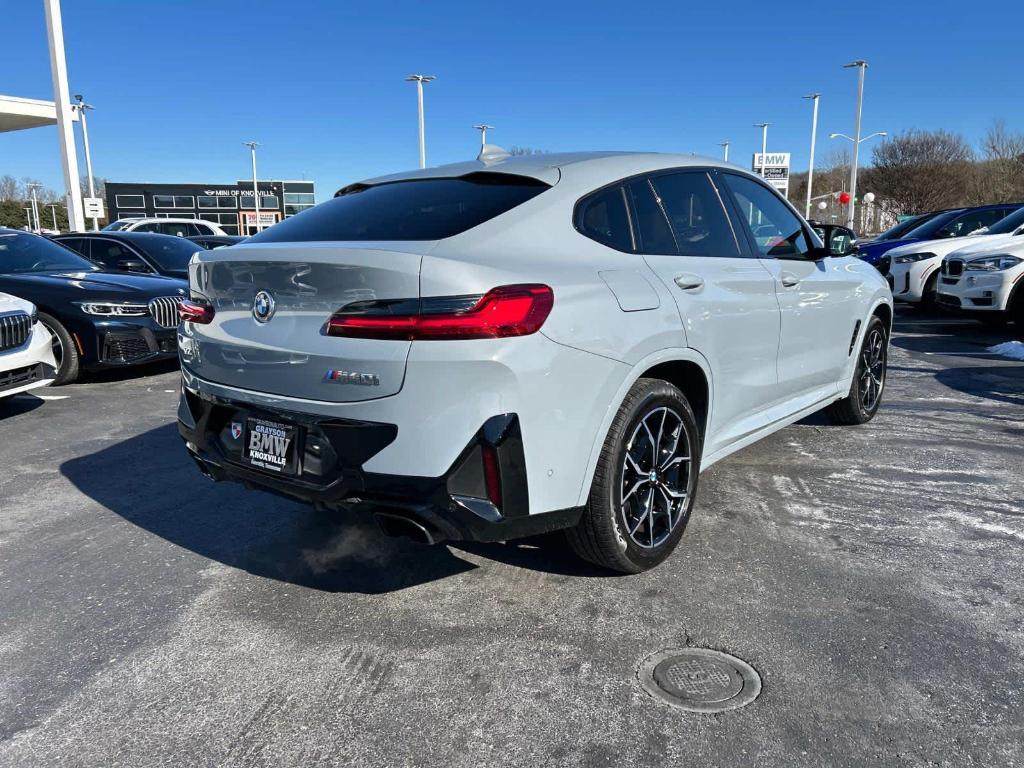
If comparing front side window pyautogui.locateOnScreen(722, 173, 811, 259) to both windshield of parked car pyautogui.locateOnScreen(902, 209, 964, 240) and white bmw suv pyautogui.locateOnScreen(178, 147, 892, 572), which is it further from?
windshield of parked car pyautogui.locateOnScreen(902, 209, 964, 240)

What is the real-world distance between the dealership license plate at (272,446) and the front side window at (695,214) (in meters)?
1.79

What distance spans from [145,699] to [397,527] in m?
0.92

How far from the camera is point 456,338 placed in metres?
2.37

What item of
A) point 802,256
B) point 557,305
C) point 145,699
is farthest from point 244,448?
point 802,256

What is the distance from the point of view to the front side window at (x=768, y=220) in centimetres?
393

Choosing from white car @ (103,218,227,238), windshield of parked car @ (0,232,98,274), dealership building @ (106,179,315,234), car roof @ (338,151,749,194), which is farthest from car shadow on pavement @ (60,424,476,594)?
dealership building @ (106,179,315,234)

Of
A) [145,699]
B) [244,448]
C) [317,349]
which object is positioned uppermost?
[317,349]

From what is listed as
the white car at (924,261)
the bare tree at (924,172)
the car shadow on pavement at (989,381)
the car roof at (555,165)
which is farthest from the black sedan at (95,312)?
the bare tree at (924,172)

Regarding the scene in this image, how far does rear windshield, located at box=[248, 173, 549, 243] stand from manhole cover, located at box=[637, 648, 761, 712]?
5.26 ft

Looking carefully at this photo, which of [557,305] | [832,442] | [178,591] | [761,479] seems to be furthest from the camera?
[832,442]

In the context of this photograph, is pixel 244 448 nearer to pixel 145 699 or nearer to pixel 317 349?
pixel 317 349

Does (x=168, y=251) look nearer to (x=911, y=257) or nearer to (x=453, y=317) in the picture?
(x=453, y=317)

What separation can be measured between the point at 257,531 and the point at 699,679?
2.22 m

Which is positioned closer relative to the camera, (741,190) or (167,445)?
(741,190)
